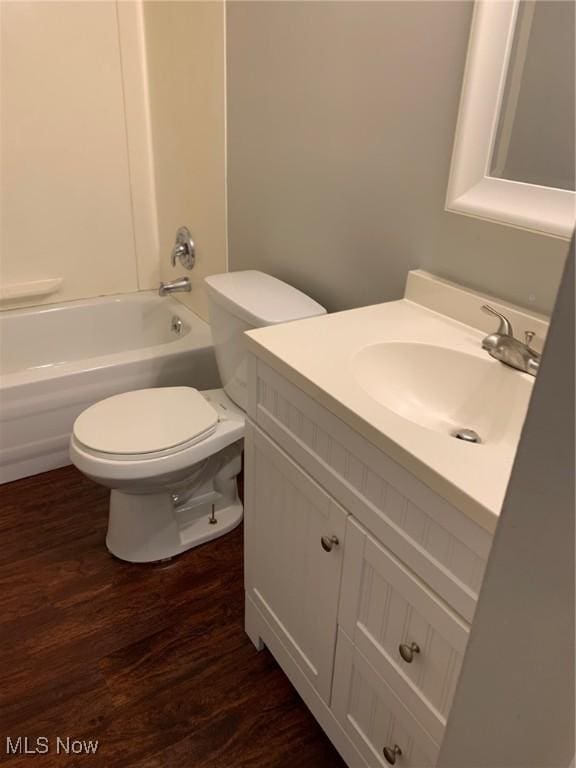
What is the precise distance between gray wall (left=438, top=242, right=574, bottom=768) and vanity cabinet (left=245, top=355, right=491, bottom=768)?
10.7 inches

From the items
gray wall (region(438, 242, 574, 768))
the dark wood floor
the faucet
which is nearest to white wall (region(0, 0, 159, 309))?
the dark wood floor

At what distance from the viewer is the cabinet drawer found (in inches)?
34.5

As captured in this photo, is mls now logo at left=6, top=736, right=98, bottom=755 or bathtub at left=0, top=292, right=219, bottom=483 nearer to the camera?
mls now logo at left=6, top=736, right=98, bottom=755

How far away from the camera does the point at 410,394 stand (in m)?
1.20

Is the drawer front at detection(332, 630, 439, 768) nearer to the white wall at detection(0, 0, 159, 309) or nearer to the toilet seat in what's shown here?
the toilet seat

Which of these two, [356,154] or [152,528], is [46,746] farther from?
[356,154]

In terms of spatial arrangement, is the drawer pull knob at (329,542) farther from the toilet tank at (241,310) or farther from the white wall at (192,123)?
the white wall at (192,123)

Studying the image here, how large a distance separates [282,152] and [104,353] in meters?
1.39

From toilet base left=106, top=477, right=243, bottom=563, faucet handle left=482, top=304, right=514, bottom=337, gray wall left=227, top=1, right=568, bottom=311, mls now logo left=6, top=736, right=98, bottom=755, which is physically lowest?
mls now logo left=6, top=736, right=98, bottom=755

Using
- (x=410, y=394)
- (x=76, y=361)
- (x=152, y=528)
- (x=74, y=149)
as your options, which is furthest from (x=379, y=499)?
(x=74, y=149)

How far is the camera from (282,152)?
1.76 m

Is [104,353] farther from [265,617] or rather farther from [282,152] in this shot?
[265,617]

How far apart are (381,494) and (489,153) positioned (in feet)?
2.35

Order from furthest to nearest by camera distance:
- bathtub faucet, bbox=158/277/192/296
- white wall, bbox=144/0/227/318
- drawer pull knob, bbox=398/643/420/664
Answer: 1. bathtub faucet, bbox=158/277/192/296
2. white wall, bbox=144/0/227/318
3. drawer pull knob, bbox=398/643/420/664
